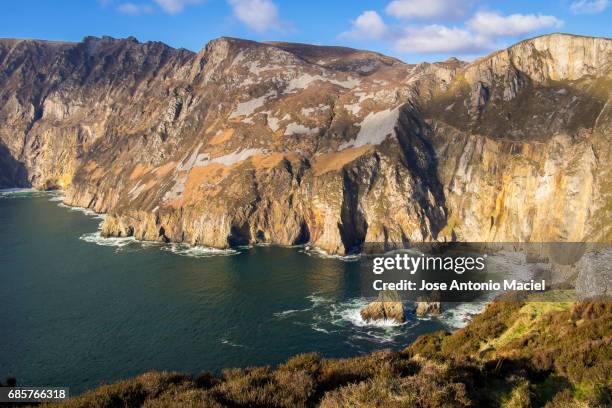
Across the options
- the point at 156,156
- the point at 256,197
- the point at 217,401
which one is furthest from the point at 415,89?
the point at 217,401

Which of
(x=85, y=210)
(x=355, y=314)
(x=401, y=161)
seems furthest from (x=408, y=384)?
(x=85, y=210)

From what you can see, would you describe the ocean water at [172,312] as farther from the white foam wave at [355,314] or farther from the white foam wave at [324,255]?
the white foam wave at [324,255]

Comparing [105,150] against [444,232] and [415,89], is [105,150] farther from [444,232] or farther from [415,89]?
[444,232]

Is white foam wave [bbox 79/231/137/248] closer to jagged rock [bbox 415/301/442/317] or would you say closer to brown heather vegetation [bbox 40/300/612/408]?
jagged rock [bbox 415/301/442/317]

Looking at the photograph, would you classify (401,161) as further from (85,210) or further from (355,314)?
(85,210)

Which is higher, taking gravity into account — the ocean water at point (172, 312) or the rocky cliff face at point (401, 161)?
the rocky cliff face at point (401, 161)

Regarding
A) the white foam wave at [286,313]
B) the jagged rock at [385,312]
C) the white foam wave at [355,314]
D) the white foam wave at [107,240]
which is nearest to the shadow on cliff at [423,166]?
the white foam wave at [355,314]
